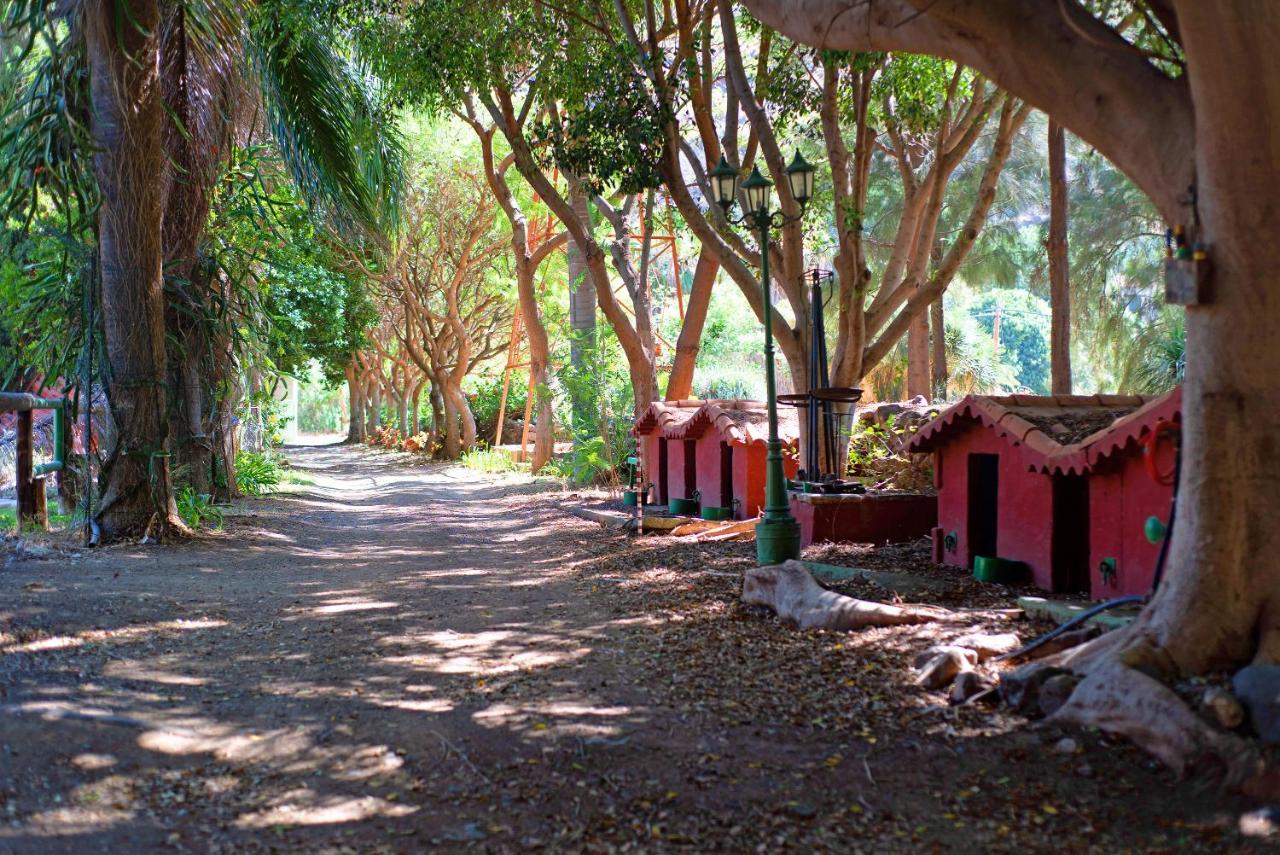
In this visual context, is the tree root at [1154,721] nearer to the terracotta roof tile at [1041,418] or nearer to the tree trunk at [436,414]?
the terracotta roof tile at [1041,418]

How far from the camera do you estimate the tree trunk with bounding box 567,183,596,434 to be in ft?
72.6

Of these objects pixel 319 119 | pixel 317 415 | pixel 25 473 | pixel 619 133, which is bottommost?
pixel 25 473

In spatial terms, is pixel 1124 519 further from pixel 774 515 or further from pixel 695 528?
pixel 695 528

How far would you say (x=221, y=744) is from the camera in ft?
17.0

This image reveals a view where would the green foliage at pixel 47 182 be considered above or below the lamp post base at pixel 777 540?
above

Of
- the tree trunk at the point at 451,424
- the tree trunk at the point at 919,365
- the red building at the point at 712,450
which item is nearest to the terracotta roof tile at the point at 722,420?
the red building at the point at 712,450

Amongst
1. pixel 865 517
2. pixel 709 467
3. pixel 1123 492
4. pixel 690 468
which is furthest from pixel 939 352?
pixel 1123 492

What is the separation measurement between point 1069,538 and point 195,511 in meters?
9.96

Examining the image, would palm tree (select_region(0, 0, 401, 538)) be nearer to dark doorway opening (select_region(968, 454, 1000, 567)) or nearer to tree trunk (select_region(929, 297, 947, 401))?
dark doorway opening (select_region(968, 454, 1000, 567))

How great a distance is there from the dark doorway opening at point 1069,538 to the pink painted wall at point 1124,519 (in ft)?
1.03

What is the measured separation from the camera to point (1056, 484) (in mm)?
Answer: 9188

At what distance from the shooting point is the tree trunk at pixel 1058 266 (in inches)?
624

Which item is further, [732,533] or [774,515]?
[732,533]

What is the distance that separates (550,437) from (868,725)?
21425 millimetres
